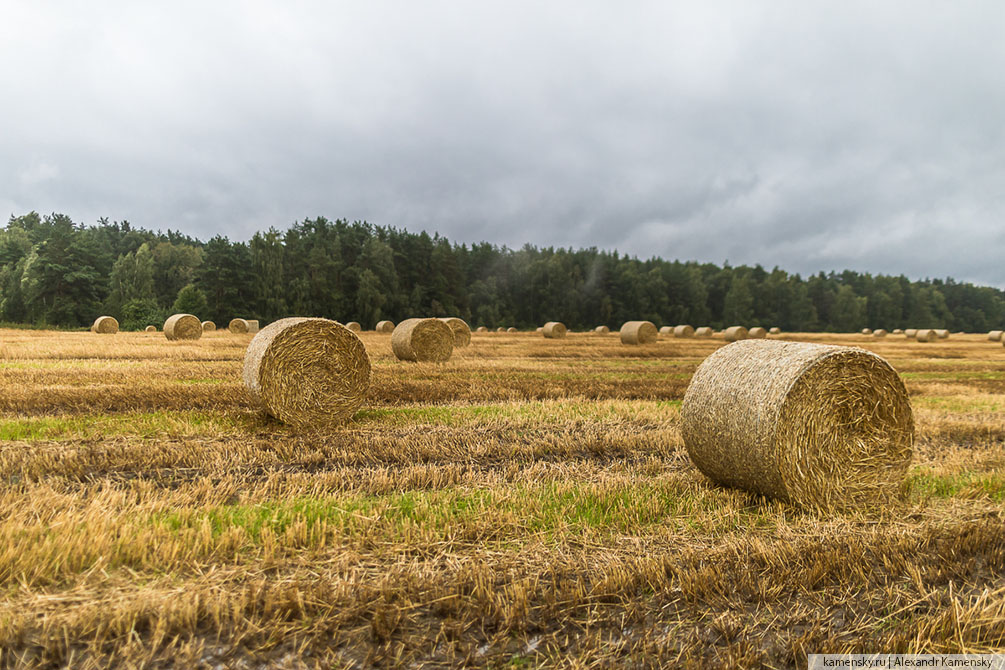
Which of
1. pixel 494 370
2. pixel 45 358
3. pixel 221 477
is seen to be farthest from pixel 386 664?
pixel 45 358

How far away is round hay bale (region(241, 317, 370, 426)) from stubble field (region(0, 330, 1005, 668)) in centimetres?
87

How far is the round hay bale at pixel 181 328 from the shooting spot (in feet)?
78.8

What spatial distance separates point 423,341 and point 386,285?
39.8m

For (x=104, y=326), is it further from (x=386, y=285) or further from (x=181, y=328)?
(x=386, y=285)

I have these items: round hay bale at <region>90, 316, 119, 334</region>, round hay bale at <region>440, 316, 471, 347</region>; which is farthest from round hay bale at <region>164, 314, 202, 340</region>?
round hay bale at <region>440, 316, 471, 347</region>

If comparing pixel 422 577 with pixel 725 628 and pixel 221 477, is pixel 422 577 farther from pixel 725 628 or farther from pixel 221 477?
pixel 221 477

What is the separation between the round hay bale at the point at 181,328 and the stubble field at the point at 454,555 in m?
18.6

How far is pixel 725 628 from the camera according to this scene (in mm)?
2875

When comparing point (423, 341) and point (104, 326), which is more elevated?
point (104, 326)

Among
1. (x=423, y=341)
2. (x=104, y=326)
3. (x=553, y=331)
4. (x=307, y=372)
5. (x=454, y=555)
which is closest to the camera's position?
(x=454, y=555)

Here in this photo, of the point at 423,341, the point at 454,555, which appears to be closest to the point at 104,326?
the point at 423,341

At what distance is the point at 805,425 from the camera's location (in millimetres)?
4945

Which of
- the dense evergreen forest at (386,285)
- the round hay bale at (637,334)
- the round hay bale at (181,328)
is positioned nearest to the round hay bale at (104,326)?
the round hay bale at (181,328)

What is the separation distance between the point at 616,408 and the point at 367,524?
234 inches
